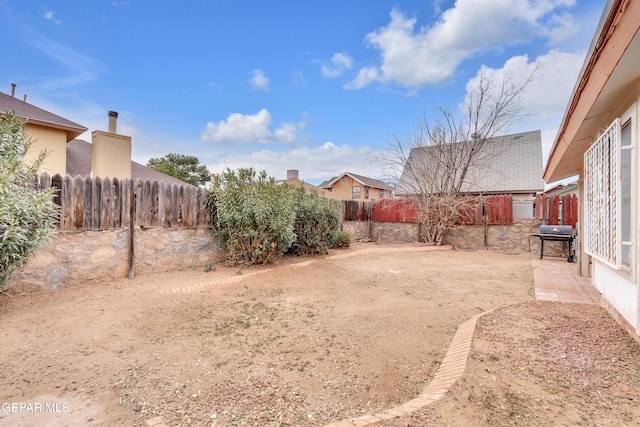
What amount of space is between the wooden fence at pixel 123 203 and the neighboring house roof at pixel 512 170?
10491mm

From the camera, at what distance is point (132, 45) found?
8.49 m

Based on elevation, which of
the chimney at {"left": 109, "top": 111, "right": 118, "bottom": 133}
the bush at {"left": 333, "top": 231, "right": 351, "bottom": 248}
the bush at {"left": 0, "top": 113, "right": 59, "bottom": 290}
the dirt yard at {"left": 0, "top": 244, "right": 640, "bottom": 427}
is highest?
the chimney at {"left": 109, "top": 111, "right": 118, "bottom": 133}

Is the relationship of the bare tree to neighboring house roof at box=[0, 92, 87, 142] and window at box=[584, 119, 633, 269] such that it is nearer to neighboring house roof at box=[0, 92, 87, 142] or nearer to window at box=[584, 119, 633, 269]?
window at box=[584, 119, 633, 269]

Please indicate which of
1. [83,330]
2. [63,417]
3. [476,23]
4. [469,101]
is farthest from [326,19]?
[63,417]

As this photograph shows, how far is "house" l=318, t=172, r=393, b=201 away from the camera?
29.2 m

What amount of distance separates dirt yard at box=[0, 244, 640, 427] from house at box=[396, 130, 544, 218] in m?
10.0

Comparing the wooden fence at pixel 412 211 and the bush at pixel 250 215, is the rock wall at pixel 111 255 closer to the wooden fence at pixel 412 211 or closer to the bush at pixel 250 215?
the bush at pixel 250 215

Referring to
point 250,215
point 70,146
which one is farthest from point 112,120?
point 250,215

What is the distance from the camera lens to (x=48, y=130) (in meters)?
9.15

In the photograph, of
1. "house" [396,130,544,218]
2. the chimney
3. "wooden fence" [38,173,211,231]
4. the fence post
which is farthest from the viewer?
"house" [396,130,544,218]

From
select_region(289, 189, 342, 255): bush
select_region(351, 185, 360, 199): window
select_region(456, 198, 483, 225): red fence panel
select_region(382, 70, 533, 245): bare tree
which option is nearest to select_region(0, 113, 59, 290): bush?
select_region(289, 189, 342, 255): bush

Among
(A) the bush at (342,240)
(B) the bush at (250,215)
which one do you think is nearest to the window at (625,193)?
(B) the bush at (250,215)

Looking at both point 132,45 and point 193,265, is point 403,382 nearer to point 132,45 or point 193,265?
point 193,265

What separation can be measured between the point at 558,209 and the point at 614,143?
8318 millimetres
